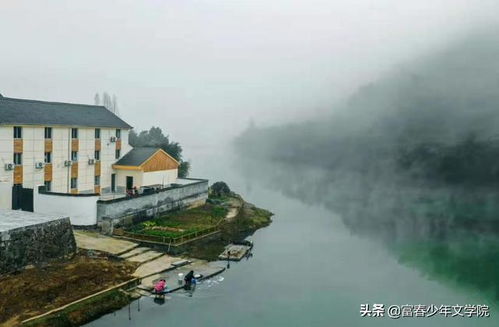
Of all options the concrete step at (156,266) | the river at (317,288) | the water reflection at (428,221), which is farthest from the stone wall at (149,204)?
the water reflection at (428,221)

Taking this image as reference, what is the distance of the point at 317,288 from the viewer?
2486cm

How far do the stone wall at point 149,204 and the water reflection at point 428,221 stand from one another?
→ 15.5 metres

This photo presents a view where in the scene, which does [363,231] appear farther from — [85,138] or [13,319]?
[13,319]

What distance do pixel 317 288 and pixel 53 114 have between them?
22.0m

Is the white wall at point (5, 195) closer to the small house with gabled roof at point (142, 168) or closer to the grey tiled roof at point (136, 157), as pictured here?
the small house with gabled roof at point (142, 168)

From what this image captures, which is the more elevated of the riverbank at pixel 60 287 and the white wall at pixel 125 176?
the white wall at pixel 125 176

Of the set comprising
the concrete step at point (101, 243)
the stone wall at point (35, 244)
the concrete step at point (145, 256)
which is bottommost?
the concrete step at point (145, 256)

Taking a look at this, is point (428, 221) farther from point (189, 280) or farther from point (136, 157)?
point (189, 280)

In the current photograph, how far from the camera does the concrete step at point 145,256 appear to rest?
25.2m

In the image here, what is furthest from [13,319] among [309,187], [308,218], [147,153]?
[309,187]

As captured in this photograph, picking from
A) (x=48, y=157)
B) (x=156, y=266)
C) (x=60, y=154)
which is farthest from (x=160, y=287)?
(x=60, y=154)

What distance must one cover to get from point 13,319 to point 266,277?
13.6m

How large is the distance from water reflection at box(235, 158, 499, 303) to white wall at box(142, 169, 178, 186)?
705 inches

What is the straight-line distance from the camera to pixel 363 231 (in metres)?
43.3
